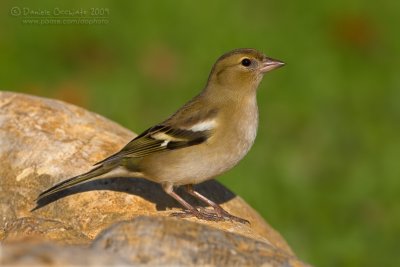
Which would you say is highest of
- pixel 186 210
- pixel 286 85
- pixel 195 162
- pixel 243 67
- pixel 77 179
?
pixel 243 67

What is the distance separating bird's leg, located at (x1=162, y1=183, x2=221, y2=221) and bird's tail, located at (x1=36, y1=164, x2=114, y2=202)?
1.50 feet

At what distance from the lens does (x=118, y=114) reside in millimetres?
9805

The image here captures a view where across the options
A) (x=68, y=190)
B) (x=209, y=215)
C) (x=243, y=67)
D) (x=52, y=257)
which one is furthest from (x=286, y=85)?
(x=52, y=257)

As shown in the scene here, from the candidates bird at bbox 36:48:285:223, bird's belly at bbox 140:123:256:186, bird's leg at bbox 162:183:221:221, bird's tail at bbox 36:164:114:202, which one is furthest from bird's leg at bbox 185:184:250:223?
bird's tail at bbox 36:164:114:202

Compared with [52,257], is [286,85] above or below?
above

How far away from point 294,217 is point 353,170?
102cm

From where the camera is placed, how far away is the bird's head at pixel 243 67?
691cm

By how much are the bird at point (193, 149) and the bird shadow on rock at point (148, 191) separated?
6cm

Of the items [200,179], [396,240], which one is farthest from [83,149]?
[396,240]

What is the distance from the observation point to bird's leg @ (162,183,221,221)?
608 centimetres

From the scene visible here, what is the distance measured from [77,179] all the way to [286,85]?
4770mm

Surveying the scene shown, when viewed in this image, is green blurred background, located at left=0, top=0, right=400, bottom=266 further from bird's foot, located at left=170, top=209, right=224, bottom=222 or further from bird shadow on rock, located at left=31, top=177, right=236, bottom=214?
bird's foot, located at left=170, top=209, right=224, bottom=222

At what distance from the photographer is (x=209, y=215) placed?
6.17 metres

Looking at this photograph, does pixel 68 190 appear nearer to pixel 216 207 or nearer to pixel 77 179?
pixel 77 179
